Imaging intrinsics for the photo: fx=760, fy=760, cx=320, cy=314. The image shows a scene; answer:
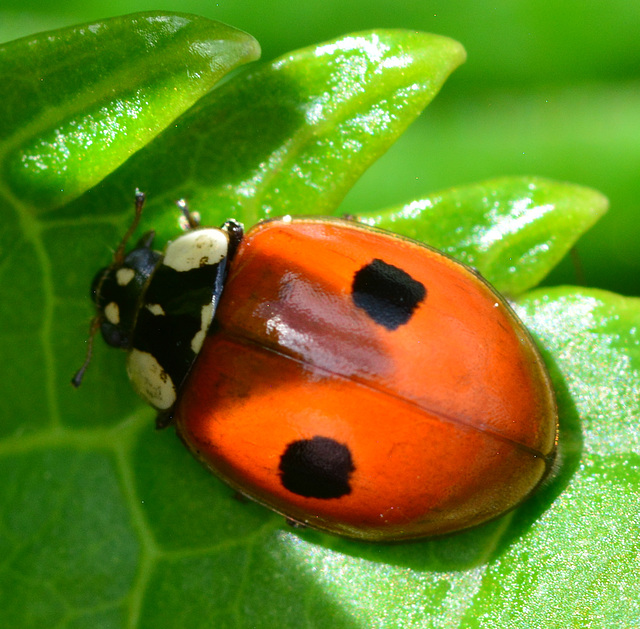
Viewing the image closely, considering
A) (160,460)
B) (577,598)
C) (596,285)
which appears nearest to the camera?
(577,598)

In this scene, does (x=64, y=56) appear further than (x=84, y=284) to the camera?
No

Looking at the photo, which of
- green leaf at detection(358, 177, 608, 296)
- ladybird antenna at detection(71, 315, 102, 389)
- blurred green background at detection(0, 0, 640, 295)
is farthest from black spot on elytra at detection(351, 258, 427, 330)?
blurred green background at detection(0, 0, 640, 295)

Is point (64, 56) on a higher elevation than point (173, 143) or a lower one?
higher

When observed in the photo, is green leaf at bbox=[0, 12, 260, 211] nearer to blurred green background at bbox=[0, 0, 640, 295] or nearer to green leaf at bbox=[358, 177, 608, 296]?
green leaf at bbox=[358, 177, 608, 296]

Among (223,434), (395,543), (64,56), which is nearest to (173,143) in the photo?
(64,56)

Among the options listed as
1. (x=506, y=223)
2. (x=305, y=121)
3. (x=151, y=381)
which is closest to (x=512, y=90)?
(x=506, y=223)

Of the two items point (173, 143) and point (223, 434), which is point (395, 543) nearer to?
point (223, 434)

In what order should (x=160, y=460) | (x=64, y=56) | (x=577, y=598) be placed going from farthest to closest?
(x=160, y=460)
(x=577, y=598)
(x=64, y=56)
